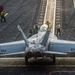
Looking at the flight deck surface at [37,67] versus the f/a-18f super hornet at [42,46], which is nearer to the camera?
the flight deck surface at [37,67]

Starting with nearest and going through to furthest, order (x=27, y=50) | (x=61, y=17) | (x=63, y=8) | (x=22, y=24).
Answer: (x=27, y=50), (x=22, y=24), (x=61, y=17), (x=63, y=8)

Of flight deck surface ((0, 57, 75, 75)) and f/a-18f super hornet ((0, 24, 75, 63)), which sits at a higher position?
f/a-18f super hornet ((0, 24, 75, 63))

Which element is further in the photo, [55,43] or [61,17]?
[61,17]

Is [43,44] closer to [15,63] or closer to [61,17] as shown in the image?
[15,63]

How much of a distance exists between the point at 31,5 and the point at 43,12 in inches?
253

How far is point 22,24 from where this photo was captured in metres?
51.4

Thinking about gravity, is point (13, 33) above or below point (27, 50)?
below

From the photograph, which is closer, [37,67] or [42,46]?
[42,46]

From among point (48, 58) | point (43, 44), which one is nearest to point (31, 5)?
point (48, 58)

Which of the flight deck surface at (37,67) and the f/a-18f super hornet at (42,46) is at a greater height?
the f/a-18f super hornet at (42,46)

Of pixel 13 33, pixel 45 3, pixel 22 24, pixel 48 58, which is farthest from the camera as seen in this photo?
pixel 45 3

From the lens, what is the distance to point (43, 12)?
58000 mm

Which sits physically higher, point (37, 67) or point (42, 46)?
point (42, 46)

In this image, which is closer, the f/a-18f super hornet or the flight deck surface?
the flight deck surface
